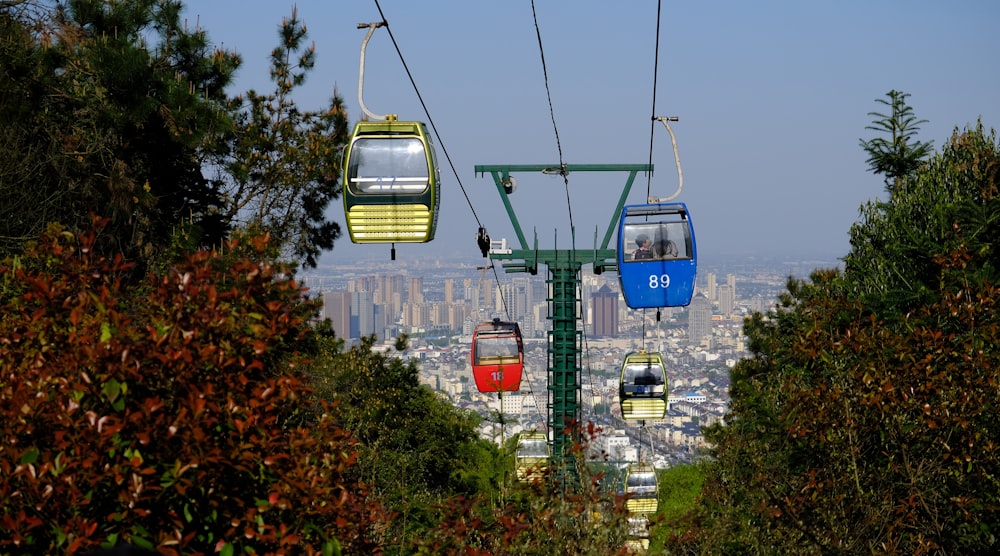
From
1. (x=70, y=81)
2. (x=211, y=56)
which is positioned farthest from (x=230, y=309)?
(x=211, y=56)

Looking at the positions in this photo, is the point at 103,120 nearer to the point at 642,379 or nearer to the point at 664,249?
the point at 664,249

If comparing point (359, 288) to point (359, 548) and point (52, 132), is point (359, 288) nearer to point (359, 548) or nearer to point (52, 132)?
point (52, 132)

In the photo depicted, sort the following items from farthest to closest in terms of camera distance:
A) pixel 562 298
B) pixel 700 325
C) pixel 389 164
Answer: pixel 700 325
pixel 562 298
pixel 389 164

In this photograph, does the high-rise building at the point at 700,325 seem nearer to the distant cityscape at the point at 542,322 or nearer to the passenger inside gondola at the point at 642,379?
the distant cityscape at the point at 542,322

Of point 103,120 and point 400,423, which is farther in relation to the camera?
point 400,423

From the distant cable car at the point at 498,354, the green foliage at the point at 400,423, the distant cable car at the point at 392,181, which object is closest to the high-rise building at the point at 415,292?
the green foliage at the point at 400,423

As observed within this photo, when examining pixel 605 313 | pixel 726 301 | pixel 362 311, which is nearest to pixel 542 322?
pixel 605 313
